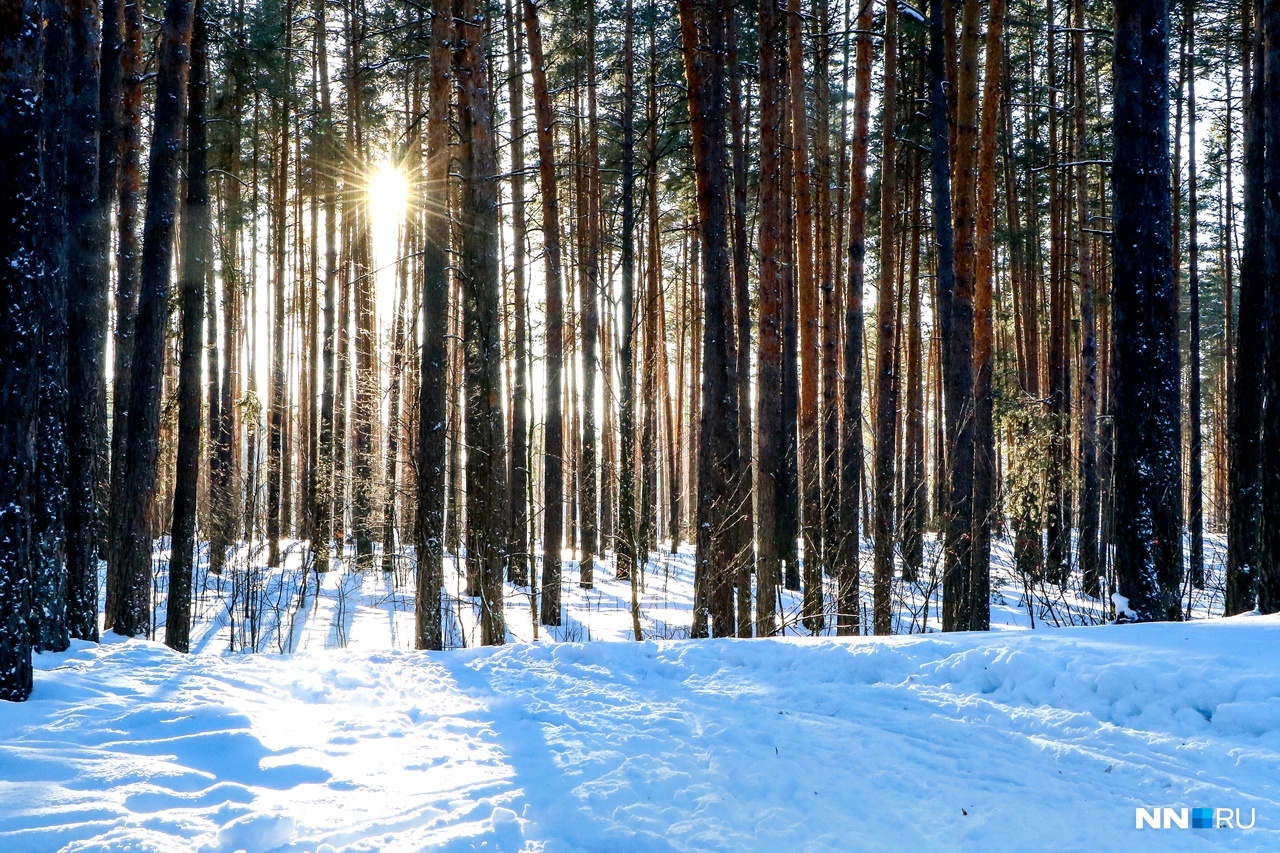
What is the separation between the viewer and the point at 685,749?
123 inches

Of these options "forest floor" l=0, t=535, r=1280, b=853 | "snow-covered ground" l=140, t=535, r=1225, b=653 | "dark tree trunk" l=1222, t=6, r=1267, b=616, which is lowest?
"snow-covered ground" l=140, t=535, r=1225, b=653

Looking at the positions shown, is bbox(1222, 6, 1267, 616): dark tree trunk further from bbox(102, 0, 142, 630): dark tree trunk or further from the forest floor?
bbox(102, 0, 142, 630): dark tree trunk

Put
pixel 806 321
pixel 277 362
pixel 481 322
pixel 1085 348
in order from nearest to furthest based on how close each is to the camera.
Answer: pixel 481 322 → pixel 806 321 → pixel 1085 348 → pixel 277 362

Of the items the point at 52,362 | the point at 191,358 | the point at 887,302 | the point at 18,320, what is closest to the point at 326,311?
the point at 191,358

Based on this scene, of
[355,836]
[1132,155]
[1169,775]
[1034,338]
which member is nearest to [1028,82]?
[1034,338]

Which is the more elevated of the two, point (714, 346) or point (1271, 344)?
point (714, 346)

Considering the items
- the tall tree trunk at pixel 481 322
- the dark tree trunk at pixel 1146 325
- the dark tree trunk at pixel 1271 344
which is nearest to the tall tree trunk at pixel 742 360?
the tall tree trunk at pixel 481 322

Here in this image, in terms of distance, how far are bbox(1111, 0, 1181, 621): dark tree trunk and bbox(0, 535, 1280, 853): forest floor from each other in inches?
60.2

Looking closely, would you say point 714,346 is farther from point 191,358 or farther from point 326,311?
point 326,311

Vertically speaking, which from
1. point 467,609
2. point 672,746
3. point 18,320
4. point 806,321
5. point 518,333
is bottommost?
point 467,609

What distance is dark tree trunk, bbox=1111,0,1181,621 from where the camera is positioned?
5.98 m

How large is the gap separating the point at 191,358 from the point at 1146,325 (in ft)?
29.9

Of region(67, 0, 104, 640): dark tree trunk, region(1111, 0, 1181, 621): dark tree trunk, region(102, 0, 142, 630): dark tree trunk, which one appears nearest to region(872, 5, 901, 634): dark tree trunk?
region(1111, 0, 1181, 621): dark tree trunk

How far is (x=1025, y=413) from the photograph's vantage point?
486 inches
